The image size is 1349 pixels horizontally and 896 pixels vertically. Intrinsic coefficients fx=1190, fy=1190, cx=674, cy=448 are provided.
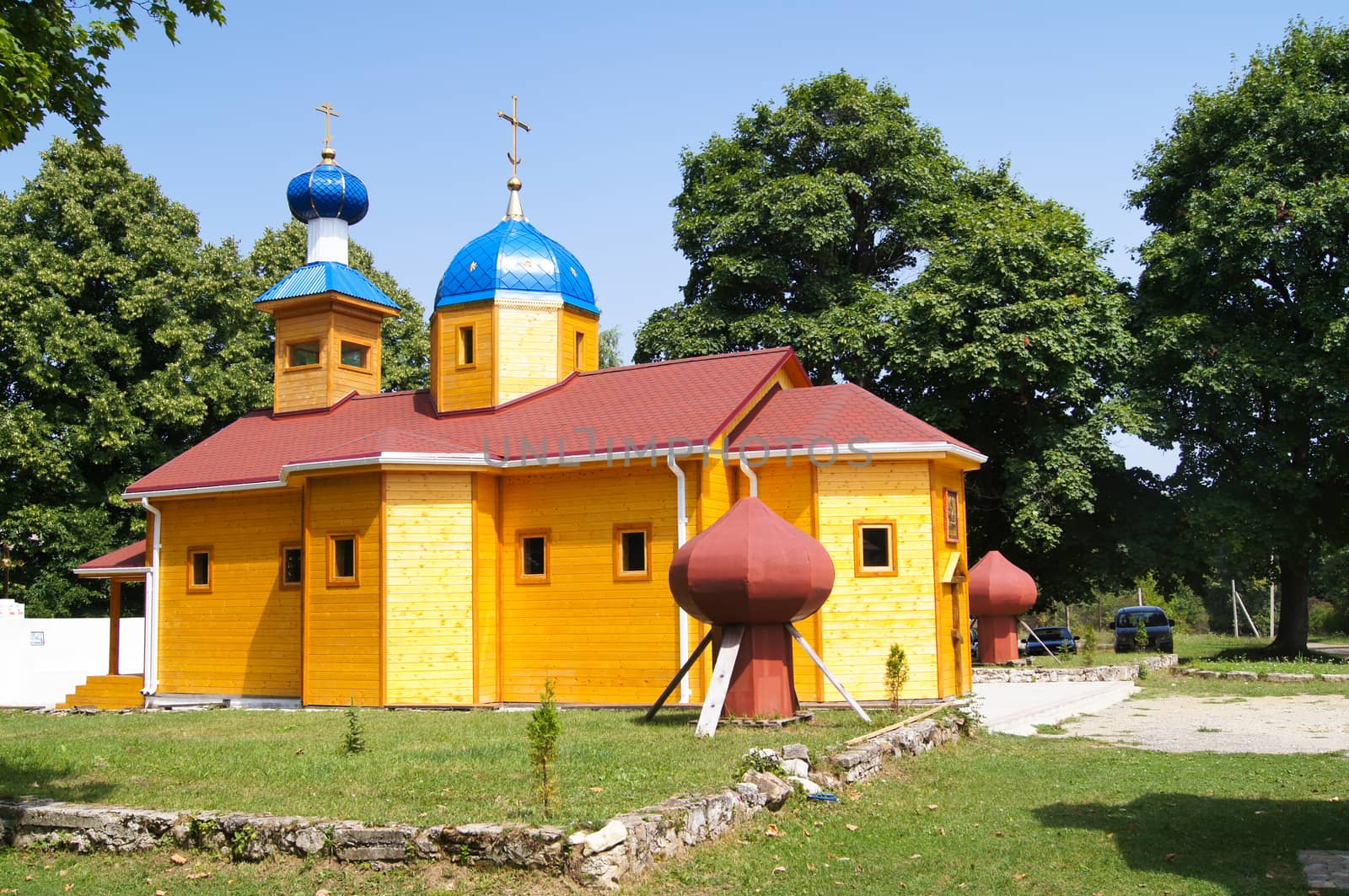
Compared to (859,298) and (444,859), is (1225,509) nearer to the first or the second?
(859,298)

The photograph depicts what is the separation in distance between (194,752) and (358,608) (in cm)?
620

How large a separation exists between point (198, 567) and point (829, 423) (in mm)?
12234

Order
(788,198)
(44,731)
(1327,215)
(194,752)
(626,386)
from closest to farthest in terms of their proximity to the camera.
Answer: (194,752)
(44,731)
(626,386)
(1327,215)
(788,198)

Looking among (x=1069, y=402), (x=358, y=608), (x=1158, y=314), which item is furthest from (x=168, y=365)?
(x=1158, y=314)

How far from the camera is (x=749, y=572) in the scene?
1398cm

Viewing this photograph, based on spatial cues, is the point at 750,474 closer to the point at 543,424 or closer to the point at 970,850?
the point at 543,424

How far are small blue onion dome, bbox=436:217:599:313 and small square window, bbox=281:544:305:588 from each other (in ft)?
17.8

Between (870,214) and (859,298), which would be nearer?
(859,298)

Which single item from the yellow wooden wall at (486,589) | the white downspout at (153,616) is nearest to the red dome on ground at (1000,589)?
the yellow wooden wall at (486,589)

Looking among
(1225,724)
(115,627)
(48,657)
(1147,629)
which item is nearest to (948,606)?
(1225,724)

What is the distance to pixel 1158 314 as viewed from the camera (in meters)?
28.3

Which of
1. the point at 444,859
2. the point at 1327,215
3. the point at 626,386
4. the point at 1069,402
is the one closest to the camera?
the point at 444,859

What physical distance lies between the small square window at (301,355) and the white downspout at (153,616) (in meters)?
4.28

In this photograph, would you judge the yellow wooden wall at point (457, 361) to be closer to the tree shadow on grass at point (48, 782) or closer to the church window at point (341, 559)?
the church window at point (341, 559)
